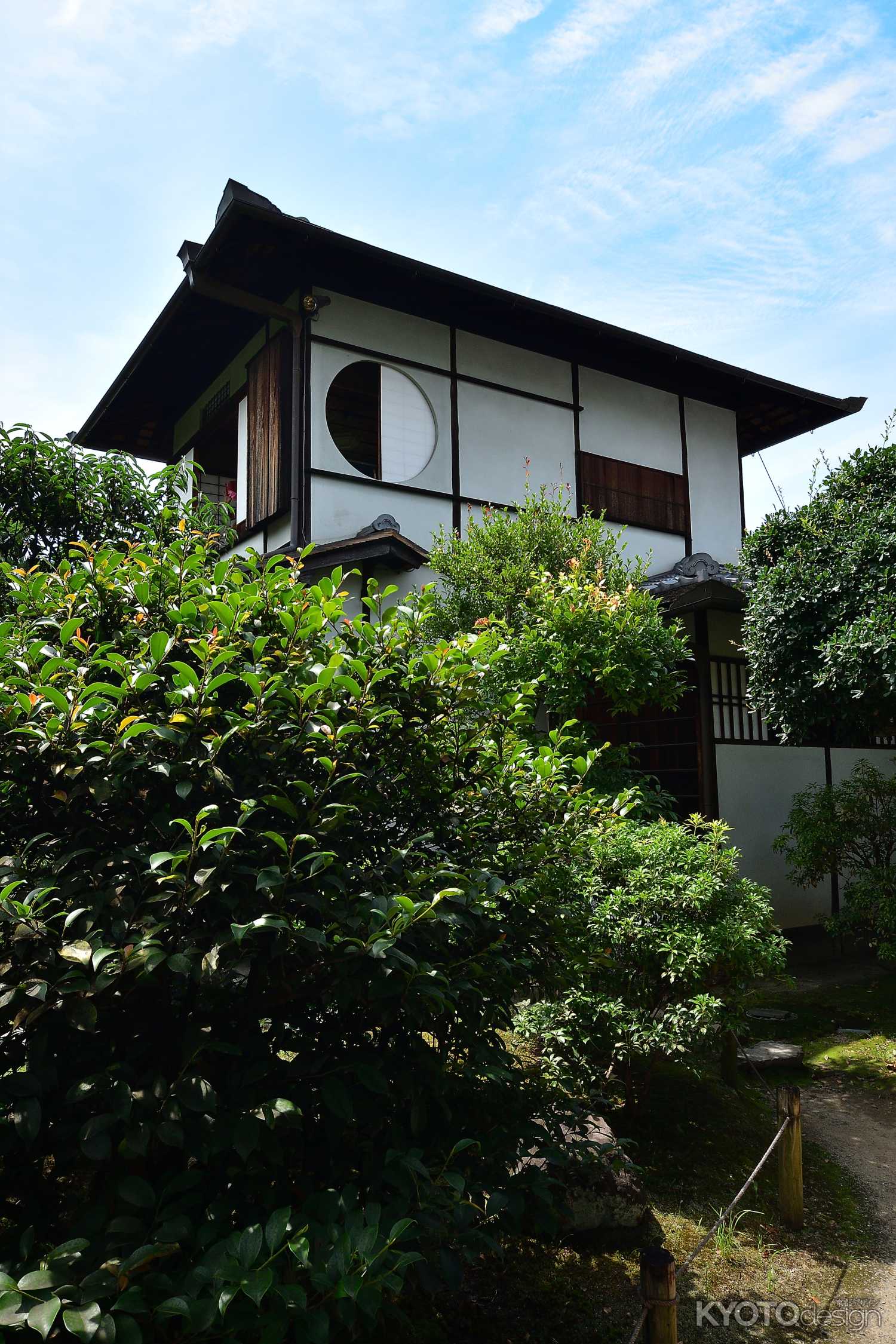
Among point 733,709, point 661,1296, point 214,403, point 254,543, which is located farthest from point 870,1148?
point 214,403

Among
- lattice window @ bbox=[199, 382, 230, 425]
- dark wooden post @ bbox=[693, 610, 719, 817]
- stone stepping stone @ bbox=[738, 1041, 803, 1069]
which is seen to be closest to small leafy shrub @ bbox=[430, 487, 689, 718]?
dark wooden post @ bbox=[693, 610, 719, 817]

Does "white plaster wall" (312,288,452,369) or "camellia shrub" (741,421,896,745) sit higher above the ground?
"white plaster wall" (312,288,452,369)

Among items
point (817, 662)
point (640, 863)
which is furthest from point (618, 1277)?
point (817, 662)

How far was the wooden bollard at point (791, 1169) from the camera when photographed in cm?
459

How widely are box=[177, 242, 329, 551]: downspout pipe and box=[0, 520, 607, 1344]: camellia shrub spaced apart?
7167mm

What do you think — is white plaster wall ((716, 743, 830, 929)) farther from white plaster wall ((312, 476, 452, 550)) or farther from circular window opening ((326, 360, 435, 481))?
circular window opening ((326, 360, 435, 481))

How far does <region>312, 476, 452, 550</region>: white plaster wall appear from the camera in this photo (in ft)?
34.3

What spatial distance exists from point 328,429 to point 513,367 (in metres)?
3.15

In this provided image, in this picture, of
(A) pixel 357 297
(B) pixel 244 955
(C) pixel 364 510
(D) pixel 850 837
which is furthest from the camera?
(A) pixel 357 297

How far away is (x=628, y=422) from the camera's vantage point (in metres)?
13.3

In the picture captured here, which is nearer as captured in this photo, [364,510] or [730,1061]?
[730,1061]

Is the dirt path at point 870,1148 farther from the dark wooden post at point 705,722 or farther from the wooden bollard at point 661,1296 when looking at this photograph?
the dark wooden post at point 705,722

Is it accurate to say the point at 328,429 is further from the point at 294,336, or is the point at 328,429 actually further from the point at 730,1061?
the point at 730,1061

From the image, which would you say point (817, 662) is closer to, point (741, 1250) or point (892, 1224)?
point (892, 1224)
